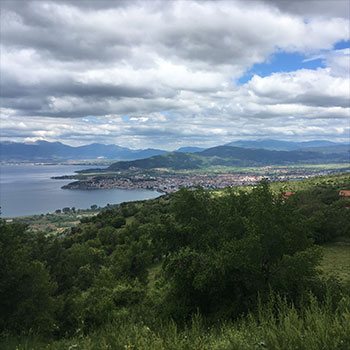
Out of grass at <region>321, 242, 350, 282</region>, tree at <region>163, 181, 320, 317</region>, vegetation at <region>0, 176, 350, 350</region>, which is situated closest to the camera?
vegetation at <region>0, 176, 350, 350</region>

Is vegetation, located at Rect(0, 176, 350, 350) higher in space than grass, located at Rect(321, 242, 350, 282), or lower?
higher

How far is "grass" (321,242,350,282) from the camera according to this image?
3051 centimetres

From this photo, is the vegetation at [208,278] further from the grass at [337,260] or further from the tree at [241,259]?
the grass at [337,260]

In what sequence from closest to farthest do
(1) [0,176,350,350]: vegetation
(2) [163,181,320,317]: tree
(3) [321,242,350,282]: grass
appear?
(1) [0,176,350,350]: vegetation → (2) [163,181,320,317]: tree → (3) [321,242,350,282]: grass

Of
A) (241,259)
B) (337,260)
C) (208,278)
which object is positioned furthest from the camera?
(337,260)

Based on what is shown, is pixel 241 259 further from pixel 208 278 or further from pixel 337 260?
pixel 337 260

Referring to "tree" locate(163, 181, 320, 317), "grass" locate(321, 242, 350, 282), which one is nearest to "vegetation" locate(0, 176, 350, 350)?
"tree" locate(163, 181, 320, 317)

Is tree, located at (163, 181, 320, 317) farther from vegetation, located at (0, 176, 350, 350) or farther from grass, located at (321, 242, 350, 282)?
grass, located at (321, 242, 350, 282)

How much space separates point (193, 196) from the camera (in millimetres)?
23469

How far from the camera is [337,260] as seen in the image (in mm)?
36062

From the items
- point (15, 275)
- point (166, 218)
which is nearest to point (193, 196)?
point (166, 218)

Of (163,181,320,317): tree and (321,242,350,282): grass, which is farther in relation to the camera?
(321,242,350,282): grass

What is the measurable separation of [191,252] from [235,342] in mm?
11548

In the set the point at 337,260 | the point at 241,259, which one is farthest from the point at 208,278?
the point at 337,260
